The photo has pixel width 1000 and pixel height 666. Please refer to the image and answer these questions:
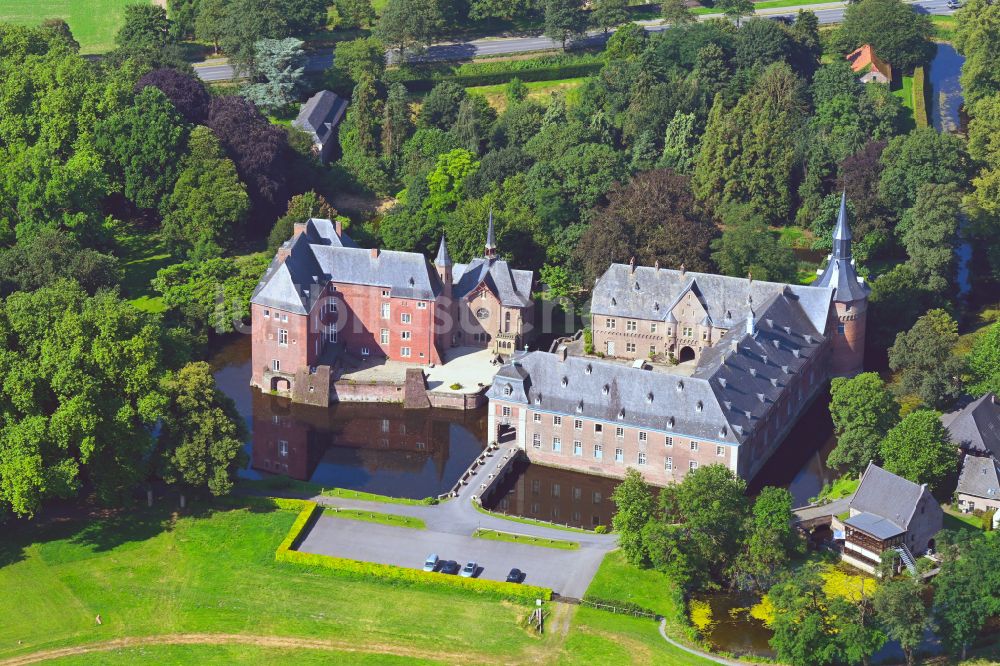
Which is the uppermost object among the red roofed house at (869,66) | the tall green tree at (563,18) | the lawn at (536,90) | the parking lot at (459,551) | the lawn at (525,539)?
the tall green tree at (563,18)

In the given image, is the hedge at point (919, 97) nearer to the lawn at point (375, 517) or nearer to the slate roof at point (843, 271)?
the slate roof at point (843, 271)

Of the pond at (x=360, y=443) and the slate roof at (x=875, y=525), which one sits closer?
the slate roof at (x=875, y=525)

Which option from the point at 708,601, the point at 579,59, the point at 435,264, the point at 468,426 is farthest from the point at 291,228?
the point at 708,601

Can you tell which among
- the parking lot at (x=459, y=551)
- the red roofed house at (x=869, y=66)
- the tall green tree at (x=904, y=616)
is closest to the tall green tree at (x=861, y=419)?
the tall green tree at (x=904, y=616)

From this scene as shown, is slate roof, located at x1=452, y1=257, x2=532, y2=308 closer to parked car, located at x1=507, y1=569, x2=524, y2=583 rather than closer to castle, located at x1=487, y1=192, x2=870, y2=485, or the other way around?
castle, located at x1=487, y1=192, x2=870, y2=485

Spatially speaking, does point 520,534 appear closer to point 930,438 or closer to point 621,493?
point 621,493

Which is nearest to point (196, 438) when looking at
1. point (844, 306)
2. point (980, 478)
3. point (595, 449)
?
point (595, 449)

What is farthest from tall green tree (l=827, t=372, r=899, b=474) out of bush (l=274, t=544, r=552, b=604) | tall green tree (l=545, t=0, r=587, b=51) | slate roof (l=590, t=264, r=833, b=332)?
tall green tree (l=545, t=0, r=587, b=51)
